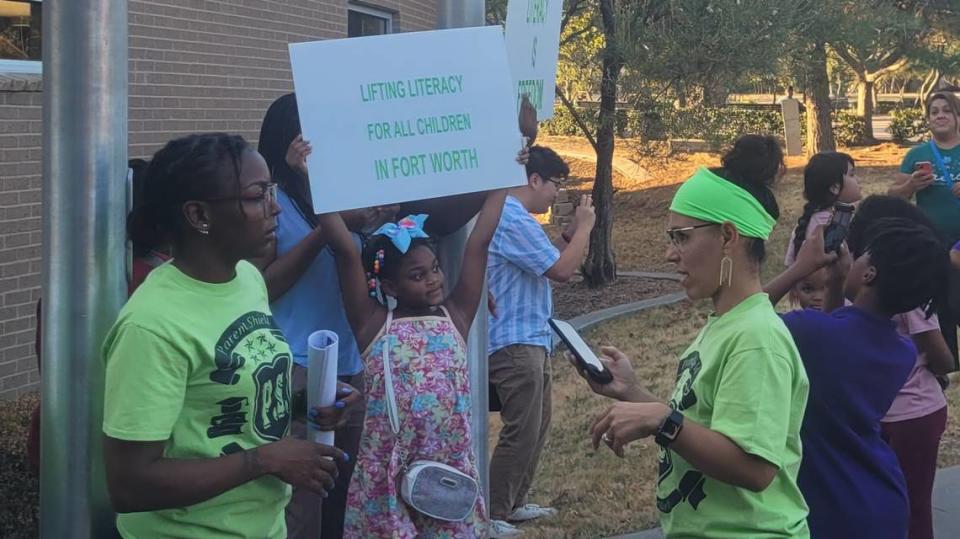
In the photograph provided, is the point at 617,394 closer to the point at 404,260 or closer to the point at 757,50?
the point at 404,260

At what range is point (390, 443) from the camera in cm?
338

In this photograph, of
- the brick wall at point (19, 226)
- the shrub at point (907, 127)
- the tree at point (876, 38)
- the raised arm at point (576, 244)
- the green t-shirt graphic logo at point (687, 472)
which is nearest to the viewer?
the green t-shirt graphic logo at point (687, 472)

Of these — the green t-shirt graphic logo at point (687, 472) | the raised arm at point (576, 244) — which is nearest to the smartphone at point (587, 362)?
the green t-shirt graphic logo at point (687, 472)

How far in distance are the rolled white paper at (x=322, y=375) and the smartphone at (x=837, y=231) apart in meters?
2.01

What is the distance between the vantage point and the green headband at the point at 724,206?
269 centimetres

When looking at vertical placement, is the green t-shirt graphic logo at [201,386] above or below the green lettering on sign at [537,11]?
below

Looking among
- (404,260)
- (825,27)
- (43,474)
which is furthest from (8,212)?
(825,27)

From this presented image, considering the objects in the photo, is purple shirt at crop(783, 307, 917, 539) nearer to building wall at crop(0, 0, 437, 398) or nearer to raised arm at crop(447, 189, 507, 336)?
raised arm at crop(447, 189, 507, 336)

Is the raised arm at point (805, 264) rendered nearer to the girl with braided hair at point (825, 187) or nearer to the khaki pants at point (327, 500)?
the girl with braided hair at point (825, 187)

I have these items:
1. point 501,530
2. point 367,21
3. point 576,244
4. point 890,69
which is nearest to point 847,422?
point 576,244

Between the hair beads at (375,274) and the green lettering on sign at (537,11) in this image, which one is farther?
the green lettering on sign at (537,11)

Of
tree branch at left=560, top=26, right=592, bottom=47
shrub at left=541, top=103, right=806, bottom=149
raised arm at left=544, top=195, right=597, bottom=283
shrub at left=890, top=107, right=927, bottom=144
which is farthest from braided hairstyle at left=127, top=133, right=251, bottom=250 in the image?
shrub at left=890, top=107, right=927, bottom=144

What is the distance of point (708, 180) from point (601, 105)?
10.1m

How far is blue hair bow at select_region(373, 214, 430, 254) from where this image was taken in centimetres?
339
